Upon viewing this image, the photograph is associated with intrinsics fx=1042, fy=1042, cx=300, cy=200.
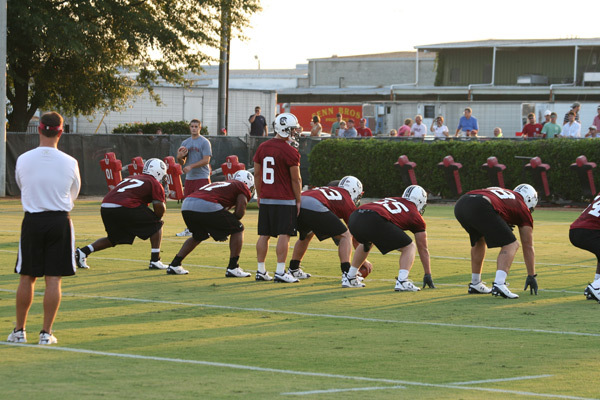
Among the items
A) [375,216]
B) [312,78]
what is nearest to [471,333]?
[375,216]

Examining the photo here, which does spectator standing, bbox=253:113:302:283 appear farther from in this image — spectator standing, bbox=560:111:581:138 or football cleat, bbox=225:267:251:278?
spectator standing, bbox=560:111:581:138

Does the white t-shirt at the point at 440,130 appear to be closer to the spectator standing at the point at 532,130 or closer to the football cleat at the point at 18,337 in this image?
the spectator standing at the point at 532,130

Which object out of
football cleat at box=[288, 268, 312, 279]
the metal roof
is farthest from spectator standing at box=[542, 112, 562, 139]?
the metal roof

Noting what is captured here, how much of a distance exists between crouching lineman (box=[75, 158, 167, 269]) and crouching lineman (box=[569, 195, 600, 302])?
5360mm

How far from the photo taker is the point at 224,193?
1367 cm

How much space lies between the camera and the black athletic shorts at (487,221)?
470 inches

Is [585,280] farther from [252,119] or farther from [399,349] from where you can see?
[252,119]

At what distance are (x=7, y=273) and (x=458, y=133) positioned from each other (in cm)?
2231

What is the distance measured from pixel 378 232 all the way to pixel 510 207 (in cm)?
155

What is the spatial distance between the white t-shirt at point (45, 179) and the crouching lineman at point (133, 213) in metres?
5.20

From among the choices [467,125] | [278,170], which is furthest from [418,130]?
[278,170]

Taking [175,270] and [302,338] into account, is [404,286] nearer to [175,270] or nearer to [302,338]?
[175,270]

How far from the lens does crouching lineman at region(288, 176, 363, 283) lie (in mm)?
13086

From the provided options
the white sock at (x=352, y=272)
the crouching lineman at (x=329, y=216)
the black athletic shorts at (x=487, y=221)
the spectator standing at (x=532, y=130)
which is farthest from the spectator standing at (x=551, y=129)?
the black athletic shorts at (x=487, y=221)
